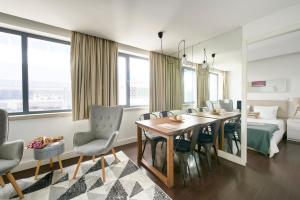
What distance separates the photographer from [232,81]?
276 centimetres

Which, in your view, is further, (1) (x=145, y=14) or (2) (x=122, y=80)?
(2) (x=122, y=80)

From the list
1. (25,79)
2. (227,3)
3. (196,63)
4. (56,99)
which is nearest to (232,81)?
Result: (196,63)

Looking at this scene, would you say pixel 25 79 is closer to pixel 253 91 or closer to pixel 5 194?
pixel 5 194

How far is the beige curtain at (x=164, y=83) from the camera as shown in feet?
12.4

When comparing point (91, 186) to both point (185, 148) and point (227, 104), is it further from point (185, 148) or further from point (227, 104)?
point (227, 104)

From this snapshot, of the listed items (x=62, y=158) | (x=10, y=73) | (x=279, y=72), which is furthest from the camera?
(x=279, y=72)

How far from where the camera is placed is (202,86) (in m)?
3.46

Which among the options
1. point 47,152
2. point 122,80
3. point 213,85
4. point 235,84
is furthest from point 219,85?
point 47,152

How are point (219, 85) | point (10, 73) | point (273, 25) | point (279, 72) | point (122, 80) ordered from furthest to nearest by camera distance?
1. point (279, 72)
2. point (122, 80)
3. point (219, 85)
4. point (10, 73)
5. point (273, 25)

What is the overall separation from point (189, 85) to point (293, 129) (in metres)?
2.74

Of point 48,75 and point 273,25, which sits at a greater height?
point 273,25

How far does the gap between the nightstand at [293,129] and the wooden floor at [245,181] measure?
1033 millimetres

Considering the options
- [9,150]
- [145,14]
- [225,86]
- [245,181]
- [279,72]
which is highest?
[145,14]

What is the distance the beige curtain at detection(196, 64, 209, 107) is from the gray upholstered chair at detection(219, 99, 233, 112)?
0.39 meters
